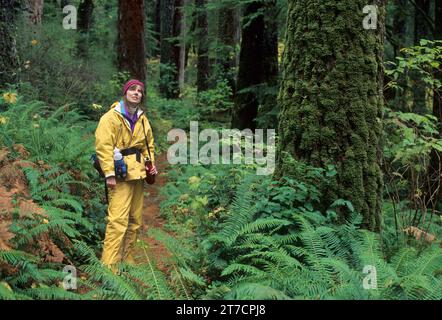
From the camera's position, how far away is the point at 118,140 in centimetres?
611

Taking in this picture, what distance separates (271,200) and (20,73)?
24.2ft

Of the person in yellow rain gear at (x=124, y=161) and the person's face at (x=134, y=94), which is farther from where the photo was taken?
the person's face at (x=134, y=94)

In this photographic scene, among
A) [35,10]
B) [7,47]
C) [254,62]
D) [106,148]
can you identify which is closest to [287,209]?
[106,148]

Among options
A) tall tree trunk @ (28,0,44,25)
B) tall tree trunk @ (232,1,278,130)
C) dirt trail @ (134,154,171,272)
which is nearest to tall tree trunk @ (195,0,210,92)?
Answer: tall tree trunk @ (28,0,44,25)

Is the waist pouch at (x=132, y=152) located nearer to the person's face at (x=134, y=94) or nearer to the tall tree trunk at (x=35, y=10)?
the person's face at (x=134, y=94)

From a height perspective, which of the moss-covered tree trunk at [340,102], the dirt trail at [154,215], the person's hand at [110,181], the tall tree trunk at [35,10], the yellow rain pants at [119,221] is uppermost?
the tall tree trunk at [35,10]

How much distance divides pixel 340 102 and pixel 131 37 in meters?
9.23

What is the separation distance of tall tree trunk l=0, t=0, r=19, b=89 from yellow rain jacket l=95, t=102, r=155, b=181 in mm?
4681

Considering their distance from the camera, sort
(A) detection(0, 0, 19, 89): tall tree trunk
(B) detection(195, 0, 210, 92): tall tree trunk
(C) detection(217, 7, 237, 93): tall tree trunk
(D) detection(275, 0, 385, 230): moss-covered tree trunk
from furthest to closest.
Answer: (B) detection(195, 0, 210, 92): tall tree trunk → (C) detection(217, 7, 237, 93): tall tree trunk → (A) detection(0, 0, 19, 89): tall tree trunk → (D) detection(275, 0, 385, 230): moss-covered tree trunk

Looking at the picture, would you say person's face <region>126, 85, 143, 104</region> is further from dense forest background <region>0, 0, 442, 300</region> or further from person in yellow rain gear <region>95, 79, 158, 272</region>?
dense forest background <region>0, 0, 442, 300</region>

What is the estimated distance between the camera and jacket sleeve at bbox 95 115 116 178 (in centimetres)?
587

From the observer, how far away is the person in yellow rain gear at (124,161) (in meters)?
5.92

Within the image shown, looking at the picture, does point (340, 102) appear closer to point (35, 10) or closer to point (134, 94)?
point (134, 94)

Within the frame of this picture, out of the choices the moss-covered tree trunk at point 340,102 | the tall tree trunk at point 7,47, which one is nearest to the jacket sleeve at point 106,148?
the moss-covered tree trunk at point 340,102
